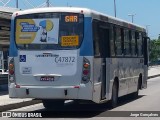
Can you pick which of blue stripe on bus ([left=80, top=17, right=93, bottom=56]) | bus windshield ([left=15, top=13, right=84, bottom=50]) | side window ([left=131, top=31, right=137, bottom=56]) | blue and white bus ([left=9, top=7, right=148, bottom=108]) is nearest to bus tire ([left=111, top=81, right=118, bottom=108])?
blue and white bus ([left=9, top=7, right=148, bottom=108])

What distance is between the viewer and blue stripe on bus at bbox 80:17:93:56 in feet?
44.5

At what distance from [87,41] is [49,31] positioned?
1.15m

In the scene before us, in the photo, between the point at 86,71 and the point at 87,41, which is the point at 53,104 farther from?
the point at 87,41

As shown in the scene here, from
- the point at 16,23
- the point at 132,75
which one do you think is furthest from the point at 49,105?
the point at 132,75

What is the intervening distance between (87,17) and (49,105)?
12.5 feet

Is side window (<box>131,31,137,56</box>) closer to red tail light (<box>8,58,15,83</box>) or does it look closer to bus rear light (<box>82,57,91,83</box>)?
bus rear light (<box>82,57,91,83</box>)

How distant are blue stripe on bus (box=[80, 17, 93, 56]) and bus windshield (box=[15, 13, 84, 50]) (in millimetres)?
118

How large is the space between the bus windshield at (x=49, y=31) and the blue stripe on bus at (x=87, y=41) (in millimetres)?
118

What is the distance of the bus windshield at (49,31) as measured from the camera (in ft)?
44.9

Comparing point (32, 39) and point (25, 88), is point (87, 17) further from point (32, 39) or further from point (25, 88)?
point (25, 88)

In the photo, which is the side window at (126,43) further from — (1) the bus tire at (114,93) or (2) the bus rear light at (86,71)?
(2) the bus rear light at (86,71)

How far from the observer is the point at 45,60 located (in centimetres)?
1388

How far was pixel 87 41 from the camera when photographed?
1360 cm

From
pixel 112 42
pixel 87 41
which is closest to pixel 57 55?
pixel 87 41
